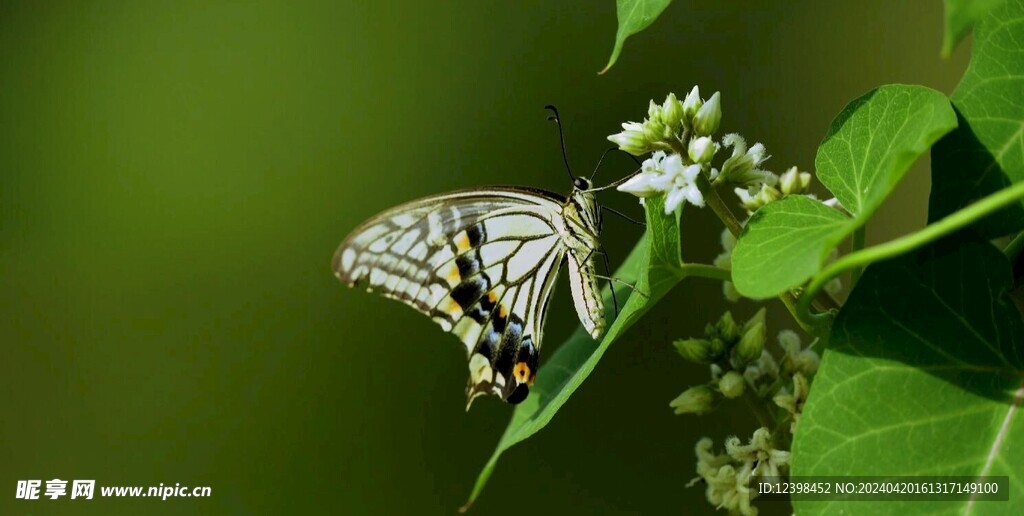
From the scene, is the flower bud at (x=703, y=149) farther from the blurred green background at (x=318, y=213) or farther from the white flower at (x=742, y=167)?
the blurred green background at (x=318, y=213)

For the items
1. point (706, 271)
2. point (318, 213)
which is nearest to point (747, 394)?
point (706, 271)

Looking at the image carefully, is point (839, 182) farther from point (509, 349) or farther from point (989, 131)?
point (509, 349)

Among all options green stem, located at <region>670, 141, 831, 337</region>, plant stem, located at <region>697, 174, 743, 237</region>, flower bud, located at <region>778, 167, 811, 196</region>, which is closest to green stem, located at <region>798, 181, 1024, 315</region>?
green stem, located at <region>670, 141, 831, 337</region>

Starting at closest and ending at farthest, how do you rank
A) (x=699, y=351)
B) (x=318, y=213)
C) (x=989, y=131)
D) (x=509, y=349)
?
(x=989, y=131), (x=699, y=351), (x=509, y=349), (x=318, y=213)

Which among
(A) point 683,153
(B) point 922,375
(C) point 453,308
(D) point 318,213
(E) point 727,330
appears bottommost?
(B) point 922,375

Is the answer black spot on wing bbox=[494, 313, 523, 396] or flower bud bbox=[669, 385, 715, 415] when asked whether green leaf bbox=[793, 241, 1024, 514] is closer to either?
flower bud bbox=[669, 385, 715, 415]

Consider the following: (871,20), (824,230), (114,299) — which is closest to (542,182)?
(871,20)
